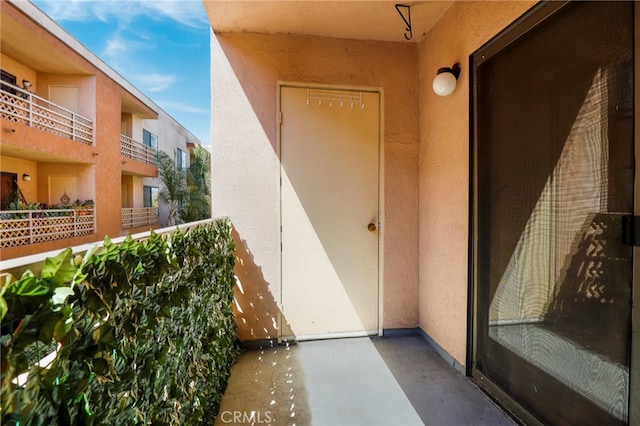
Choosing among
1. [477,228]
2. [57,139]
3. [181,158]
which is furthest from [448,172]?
[181,158]

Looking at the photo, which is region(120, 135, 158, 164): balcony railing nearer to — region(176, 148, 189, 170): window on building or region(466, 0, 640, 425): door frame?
region(176, 148, 189, 170): window on building

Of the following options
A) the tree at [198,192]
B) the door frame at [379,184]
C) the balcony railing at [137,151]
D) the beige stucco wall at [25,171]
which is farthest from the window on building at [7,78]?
the door frame at [379,184]

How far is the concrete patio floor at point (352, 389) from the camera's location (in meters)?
1.85

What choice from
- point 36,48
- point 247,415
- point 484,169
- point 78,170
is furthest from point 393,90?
point 78,170

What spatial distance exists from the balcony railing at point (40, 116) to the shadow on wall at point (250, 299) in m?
6.17

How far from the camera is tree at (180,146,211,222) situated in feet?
30.6

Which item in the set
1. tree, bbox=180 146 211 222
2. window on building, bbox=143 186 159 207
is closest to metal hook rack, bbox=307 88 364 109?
tree, bbox=180 146 211 222

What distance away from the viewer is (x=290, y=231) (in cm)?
282

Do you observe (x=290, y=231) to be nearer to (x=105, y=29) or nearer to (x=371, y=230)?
(x=371, y=230)

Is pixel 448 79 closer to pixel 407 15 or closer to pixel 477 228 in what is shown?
pixel 407 15

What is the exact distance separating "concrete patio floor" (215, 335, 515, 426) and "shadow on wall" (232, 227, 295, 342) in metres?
0.19

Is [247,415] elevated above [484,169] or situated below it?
below

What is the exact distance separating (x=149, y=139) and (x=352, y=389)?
13.0m

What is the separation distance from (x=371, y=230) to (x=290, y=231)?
2.73 feet
